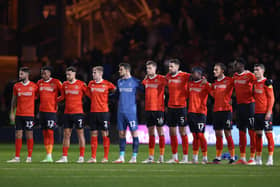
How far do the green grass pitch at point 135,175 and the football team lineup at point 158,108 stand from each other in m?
0.84

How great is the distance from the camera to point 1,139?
79.2ft

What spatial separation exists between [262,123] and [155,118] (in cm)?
241

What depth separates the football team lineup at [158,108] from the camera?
16.3 m

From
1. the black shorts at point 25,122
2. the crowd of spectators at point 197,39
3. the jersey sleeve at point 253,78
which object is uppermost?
the crowd of spectators at point 197,39

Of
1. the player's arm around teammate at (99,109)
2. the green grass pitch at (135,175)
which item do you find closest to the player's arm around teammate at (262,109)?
the green grass pitch at (135,175)

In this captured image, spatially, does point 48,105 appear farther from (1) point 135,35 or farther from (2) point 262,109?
(1) point 135,35

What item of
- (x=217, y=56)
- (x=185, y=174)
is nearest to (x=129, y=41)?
(x=217, y=56)

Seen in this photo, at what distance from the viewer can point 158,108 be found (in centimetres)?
1684

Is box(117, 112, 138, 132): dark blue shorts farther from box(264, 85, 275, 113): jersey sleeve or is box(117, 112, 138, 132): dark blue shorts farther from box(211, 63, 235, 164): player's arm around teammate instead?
box(264, 85, 275, 113): jersey sleeve

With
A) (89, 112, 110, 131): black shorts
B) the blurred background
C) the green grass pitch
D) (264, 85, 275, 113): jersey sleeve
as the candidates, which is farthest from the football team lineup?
the blurred background

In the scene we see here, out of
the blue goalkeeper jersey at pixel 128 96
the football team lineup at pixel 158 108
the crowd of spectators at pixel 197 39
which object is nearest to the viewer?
the football team lineup at pixel 158 108

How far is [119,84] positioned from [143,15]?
12365mm

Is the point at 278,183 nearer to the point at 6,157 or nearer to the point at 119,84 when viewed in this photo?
the point at 119,84

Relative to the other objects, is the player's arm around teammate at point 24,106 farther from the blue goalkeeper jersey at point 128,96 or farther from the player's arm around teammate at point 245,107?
the player's arm around teammate at point 245,107
